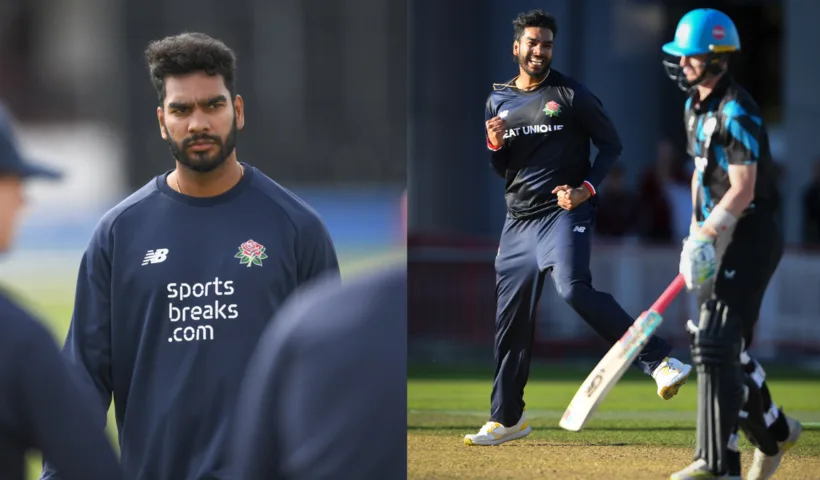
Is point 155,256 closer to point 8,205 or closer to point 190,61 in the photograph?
point 190,61

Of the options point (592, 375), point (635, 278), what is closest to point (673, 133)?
point (635, 278)

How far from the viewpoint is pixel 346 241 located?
15.9 feet

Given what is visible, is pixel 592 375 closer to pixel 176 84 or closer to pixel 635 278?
pixel 176 84

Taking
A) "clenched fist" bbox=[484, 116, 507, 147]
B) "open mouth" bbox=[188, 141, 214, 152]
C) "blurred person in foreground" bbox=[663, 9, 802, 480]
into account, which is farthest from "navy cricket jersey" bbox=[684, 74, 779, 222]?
"open mouth" bbox=[188, 141, 214, 152]

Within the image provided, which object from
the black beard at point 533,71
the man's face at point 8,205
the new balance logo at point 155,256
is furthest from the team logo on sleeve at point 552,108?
the man's face at point 8,205

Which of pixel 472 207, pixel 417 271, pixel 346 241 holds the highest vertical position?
pixel 346 241

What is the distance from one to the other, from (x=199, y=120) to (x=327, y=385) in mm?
2912

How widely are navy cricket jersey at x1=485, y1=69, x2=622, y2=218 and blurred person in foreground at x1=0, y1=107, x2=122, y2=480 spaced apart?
3.21 meters

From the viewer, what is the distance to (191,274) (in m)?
4.41

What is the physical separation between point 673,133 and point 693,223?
5.12m

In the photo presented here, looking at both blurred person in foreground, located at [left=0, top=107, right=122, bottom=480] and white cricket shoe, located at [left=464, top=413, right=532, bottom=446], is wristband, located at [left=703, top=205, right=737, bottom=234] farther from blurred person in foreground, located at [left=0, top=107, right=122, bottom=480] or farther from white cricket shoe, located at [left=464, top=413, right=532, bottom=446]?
blurred person in foreground, located at [left=0, top=107, right=122, bottom=480]

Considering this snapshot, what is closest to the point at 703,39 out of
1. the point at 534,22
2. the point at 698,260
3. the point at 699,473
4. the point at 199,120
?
the point at 698,260

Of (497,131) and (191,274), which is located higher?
(497,131)

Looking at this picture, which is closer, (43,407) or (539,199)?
(43,407)
